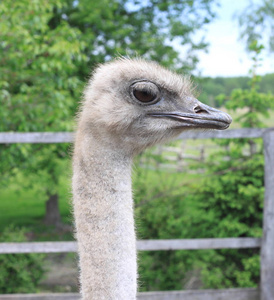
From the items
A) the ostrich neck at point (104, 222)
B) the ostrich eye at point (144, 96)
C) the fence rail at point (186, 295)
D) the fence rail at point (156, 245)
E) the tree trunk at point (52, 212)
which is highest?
the tree trunk at point (52, 212)

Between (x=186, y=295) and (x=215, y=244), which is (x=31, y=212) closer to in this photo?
(x=186, y=295)

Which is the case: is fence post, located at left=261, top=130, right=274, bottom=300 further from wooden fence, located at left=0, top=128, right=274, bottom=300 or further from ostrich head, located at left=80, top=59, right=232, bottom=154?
ostrich head, located at left=80, top=59, right=232, bottom=154

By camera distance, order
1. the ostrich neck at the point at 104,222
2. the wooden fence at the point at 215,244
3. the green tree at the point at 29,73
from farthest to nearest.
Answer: the green tree at the point at 29,73 → the wooden fence at the point at 215,244 → the ostrich neck at the point at 104,222

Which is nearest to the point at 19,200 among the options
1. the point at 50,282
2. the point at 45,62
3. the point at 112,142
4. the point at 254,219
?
the point at 50,282

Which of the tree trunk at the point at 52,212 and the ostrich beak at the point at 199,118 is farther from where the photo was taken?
the tree trunk at the point at 52,212

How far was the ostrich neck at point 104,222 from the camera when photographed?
4.17 feet

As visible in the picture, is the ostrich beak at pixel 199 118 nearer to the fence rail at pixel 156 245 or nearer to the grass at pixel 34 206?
the fence rail at pixel 156 245

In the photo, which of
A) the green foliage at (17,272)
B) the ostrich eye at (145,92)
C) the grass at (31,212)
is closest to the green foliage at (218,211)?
the green foliage at (17,272)

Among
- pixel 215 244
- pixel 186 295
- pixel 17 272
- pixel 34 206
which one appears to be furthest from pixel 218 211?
pixel 34 206

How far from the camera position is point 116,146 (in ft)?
4.46

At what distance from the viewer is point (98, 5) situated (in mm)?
6266

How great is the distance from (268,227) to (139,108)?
1969 mm

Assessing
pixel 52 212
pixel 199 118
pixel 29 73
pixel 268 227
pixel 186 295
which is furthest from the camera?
pixel 52 212

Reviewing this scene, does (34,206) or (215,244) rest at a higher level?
(34,206)
